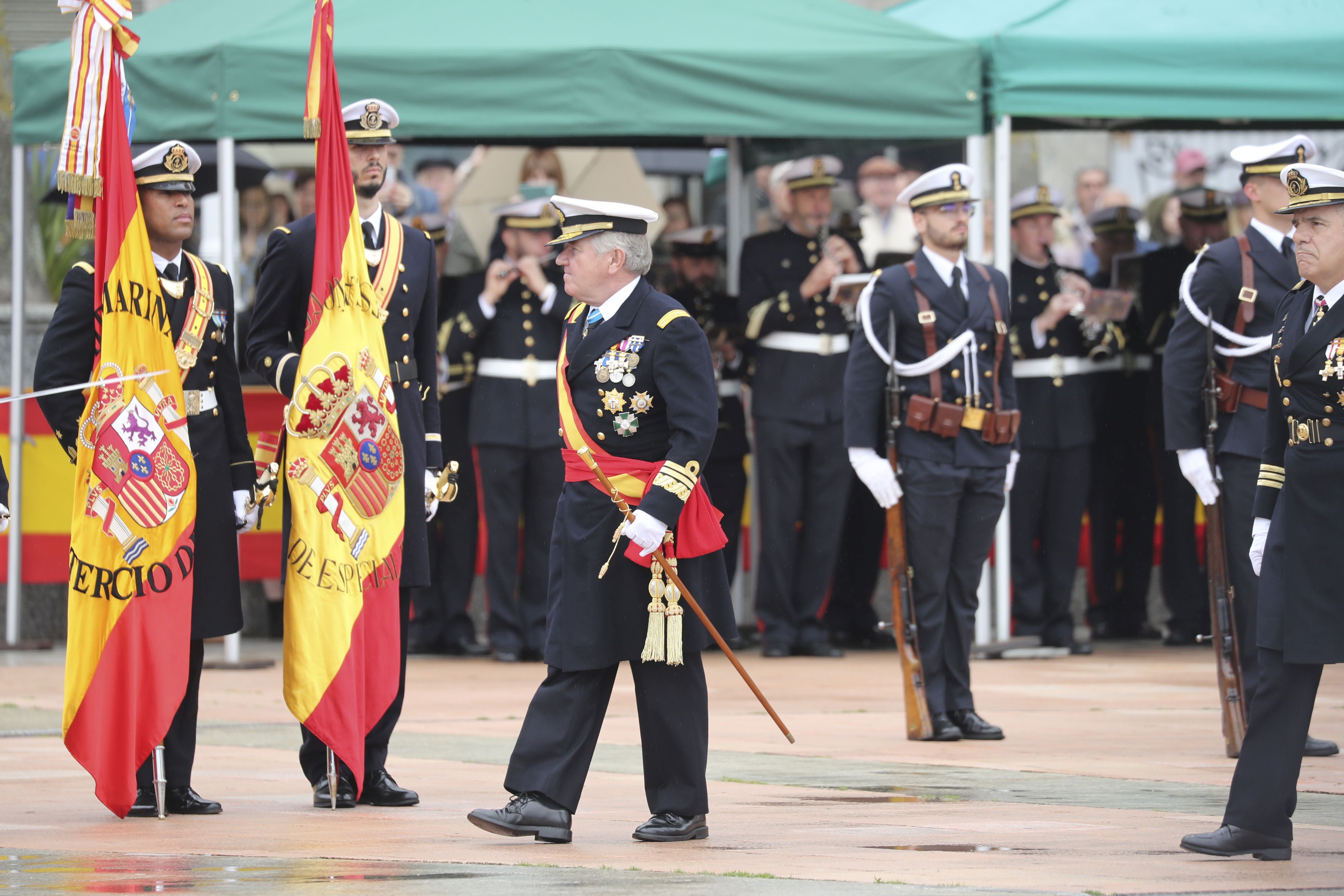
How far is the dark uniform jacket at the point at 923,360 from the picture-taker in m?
8.16

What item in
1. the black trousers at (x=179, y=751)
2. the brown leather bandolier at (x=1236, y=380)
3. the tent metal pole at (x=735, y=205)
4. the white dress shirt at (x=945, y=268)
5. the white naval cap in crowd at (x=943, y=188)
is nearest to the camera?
the black trousers at (x=179, y=751)

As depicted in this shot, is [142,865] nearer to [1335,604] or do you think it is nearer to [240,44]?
[1335,604]

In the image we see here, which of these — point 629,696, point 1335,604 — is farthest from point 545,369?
point 1335,604

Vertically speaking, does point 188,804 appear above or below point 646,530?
below

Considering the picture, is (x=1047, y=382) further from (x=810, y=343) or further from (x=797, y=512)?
(x=797, y=512)

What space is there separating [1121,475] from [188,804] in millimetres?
7220

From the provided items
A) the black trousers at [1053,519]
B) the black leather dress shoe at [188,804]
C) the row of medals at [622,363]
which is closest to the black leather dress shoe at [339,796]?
the black leather dress shoe at [188,804]

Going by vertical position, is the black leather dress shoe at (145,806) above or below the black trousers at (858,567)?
below

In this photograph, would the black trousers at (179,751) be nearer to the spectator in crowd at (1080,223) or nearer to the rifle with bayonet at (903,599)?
the rifle with bayonet at (903,599)

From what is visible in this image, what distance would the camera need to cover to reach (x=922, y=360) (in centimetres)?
821

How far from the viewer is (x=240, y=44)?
1016cm

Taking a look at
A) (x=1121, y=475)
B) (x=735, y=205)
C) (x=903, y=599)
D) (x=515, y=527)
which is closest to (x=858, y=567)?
(x=1121, y=475)

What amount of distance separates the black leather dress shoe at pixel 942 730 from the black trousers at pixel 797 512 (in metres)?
3.22

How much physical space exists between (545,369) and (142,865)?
596cm
